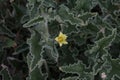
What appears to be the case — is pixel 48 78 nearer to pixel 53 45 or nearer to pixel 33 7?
pixel 53 45

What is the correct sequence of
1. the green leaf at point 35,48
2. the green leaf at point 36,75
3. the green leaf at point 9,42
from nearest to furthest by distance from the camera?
the green leaf at point 35,48, the green leaf at point 36,75, the green leaf at point 9,42

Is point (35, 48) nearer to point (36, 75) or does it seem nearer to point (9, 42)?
point (36, 75)

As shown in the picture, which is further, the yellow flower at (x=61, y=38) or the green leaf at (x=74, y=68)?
the yellow flower at (x=61, y=38)

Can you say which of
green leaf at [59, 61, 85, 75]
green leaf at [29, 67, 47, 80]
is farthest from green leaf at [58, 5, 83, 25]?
green leaf at [29, 67, 47, 80]

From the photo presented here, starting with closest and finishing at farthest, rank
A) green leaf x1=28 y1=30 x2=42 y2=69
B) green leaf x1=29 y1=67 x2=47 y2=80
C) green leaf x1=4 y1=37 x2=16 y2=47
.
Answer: green leaf x1=28 y1=30 x2=42 y2=69 < green leaf x1=29 y1=67 x2=47 y2=80 < green leaf x1=4 y1=37 x2=16 y2=47

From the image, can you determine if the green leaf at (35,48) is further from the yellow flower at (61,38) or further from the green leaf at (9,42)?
the green leaf at (9,42)

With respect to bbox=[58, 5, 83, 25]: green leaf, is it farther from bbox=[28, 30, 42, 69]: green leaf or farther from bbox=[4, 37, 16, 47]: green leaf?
bbox=[4, 37, 16, 47]: green leaf

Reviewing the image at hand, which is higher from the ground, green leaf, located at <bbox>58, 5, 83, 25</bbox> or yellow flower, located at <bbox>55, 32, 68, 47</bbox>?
green leaf, located at <bbox>58, 5, 83, 25</bbox>

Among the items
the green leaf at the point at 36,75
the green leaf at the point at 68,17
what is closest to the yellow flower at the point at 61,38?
the green leaf at the point at 68,17

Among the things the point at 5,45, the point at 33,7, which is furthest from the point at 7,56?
the point at 33,7

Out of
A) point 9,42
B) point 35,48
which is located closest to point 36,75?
point 35,48

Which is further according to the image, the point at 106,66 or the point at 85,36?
the point at 85,36
